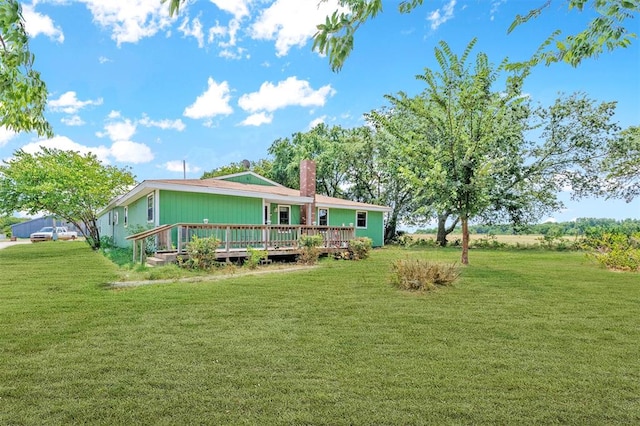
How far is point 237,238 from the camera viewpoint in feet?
39.8

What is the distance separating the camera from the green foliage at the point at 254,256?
10805mm

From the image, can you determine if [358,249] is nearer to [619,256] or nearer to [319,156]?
[619,256]

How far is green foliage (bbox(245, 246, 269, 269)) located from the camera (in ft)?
35.4

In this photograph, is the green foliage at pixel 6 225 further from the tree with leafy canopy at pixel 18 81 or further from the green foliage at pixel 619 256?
the green foliage at pixel 619 256

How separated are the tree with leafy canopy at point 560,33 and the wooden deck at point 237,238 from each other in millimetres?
9207

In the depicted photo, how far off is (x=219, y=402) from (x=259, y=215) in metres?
12.9

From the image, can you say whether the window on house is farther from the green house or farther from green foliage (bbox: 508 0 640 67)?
green foliage (bbox: 508 0 640 67)

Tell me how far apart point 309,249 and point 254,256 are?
241 cm

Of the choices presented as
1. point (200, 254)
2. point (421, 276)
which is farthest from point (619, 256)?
point (200, 254)

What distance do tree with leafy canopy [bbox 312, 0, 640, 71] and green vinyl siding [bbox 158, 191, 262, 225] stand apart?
1183cm

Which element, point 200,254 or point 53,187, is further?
Answer: point 53,187

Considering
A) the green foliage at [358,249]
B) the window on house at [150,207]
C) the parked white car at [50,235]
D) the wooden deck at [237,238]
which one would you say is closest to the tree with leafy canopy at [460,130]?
the green foliage at [358,249]

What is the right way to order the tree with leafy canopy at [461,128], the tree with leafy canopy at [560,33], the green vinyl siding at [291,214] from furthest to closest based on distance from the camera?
the green vinyl siding at [291,214]
the tree with leafy canopy at [461,128]
the tree with leafy canopy at [560,33]

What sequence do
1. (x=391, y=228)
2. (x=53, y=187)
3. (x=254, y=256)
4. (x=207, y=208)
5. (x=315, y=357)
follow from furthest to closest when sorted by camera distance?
(x=391, y=228) < (x=53, y=187) < (x=207, y=208) < (x=254, y=256) < (x=315, y=357)
